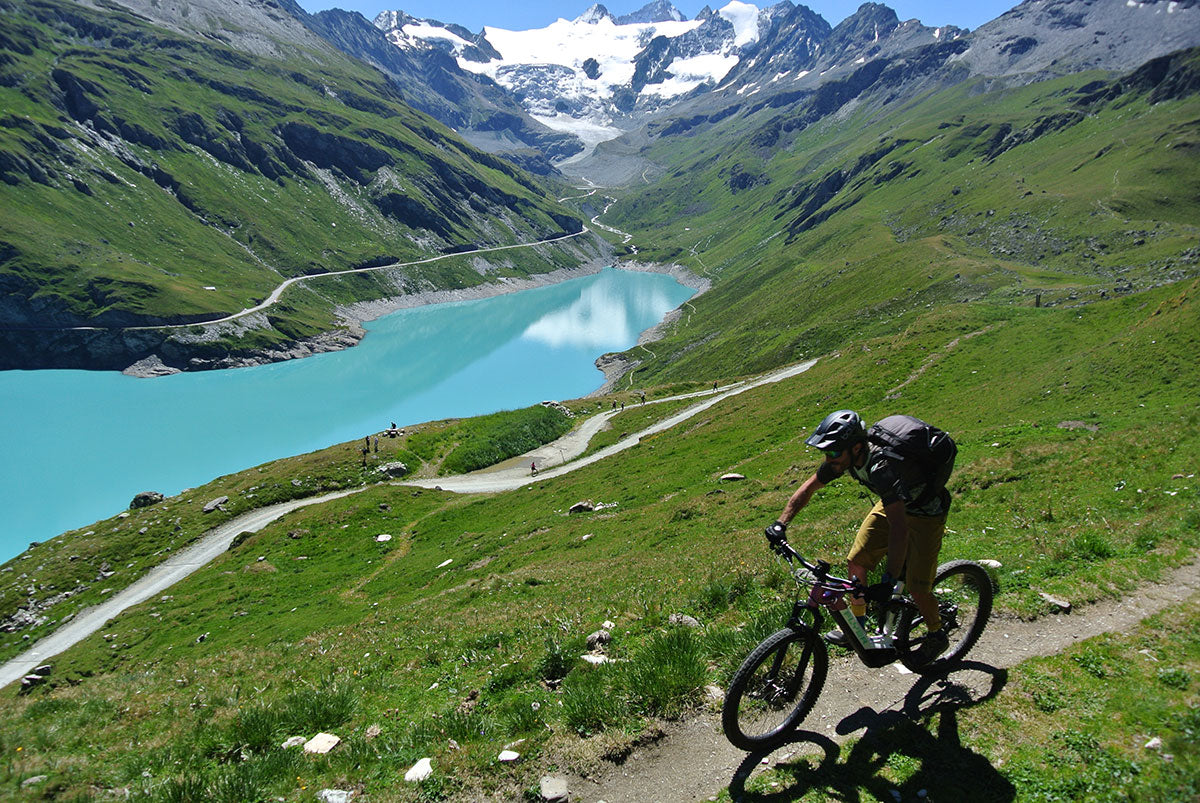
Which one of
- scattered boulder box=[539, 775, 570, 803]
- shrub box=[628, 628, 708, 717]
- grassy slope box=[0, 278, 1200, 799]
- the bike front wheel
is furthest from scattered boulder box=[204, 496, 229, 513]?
the bike front wheel

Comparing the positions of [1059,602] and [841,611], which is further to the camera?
[1059,602]

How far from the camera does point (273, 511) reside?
177 feet

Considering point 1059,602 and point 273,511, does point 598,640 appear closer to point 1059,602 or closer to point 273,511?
Result: point 1059,602

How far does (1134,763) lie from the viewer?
590 cm

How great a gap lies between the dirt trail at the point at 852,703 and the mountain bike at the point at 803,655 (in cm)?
36

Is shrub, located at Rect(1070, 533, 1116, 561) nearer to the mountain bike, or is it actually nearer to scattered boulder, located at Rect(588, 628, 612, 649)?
the mountain bike

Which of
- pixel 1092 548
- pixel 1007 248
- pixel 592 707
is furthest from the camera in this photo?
pixel 1007 248

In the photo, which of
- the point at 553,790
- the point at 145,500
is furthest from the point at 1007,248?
the point at 145,500

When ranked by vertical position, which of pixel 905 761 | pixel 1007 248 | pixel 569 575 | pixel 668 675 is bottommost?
pixel 569 575

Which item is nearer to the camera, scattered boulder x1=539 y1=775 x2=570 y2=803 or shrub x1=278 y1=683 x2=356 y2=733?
scattered boulder x1=539 y1=775 x2=570 y2=803

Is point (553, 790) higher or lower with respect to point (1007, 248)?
lower

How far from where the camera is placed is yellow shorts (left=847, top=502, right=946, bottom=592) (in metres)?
7.46

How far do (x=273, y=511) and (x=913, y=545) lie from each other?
59170 mm

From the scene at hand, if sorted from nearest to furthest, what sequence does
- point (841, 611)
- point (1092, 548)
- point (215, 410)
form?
point (841, 611) < point (1092, 548) < point (215, 410)
